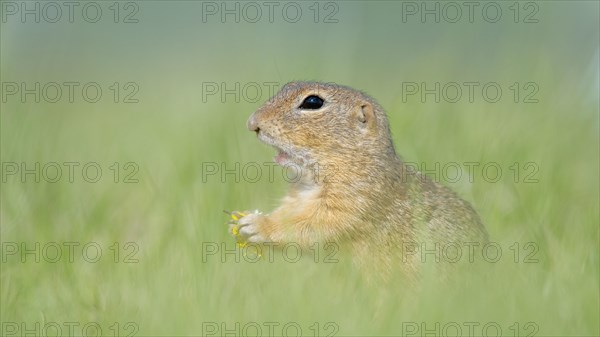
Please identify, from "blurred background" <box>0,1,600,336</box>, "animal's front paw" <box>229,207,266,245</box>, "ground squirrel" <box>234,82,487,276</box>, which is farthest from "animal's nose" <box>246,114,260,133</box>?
"blurred background" <box>0,1,600,336</box>

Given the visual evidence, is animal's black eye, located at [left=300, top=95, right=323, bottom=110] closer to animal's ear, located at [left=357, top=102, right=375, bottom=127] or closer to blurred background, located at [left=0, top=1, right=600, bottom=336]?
animal's ear, located at [left=357, top=102, right=375, bottom=127]

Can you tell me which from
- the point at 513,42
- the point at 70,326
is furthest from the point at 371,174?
the point at 513,42

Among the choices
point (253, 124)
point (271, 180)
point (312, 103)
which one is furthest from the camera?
point (271, 180)

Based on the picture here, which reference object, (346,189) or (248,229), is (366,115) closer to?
(346,189)

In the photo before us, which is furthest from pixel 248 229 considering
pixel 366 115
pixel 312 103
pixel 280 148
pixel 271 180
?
pixel 271 180

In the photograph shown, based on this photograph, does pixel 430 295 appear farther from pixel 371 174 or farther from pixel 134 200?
pixel 134 200

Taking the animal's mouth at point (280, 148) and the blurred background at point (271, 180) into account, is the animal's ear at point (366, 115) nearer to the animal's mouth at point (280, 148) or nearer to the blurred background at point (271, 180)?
the animal's mouth at point (280, 148)

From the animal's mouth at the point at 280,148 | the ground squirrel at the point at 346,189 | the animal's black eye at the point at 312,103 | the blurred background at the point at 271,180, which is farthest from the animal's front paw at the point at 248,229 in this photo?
the animal's black eye at the point at 312,103

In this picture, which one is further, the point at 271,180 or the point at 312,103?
the point at 271,180
